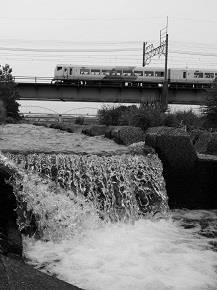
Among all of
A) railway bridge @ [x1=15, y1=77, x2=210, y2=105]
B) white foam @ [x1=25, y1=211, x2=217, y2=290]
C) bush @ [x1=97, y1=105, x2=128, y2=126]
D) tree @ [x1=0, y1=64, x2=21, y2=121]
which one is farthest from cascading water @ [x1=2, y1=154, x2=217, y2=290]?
railway bridge @ [x1=15, y1=77, x2=210, y2=105]

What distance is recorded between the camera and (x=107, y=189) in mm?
8148

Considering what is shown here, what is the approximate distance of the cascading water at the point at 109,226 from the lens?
5.36 metres

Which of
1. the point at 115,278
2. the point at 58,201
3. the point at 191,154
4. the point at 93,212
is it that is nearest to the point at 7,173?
the point at 58,201

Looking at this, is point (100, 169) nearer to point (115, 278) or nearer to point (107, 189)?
point (107, 189)

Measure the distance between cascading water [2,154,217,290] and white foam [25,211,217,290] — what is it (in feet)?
0.04

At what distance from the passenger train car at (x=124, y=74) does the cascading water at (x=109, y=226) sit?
1433 inches

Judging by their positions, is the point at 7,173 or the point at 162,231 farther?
the point at 162,231

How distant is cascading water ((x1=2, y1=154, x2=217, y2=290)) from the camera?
536cm

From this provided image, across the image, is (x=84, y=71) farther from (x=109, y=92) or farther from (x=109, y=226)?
(x=109, y=226)

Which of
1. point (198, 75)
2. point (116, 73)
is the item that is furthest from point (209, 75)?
point (116, 73)

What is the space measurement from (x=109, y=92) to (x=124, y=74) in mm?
2540

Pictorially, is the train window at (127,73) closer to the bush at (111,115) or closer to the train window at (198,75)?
the train window at (198,75)

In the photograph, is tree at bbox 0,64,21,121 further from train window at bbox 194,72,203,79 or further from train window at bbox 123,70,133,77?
train window at bbox 194,72,203,79

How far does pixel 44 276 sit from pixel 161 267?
2.19 m
